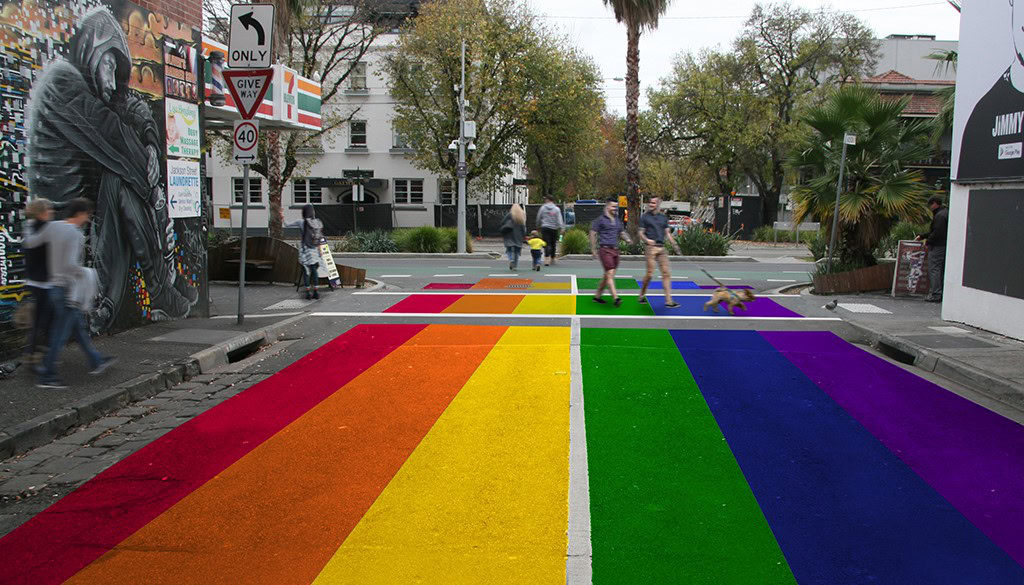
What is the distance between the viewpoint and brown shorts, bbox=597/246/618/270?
43.6 ft

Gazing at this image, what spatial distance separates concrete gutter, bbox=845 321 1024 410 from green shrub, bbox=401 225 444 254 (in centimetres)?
1857

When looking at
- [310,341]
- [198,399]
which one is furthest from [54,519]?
[310,341]

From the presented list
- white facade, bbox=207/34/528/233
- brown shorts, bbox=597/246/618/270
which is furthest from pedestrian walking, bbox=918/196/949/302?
white facade, bbox=207/34/528/233

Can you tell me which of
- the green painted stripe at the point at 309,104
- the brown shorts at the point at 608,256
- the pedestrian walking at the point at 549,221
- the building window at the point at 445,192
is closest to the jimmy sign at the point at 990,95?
the brown shorts at the point at 608,256

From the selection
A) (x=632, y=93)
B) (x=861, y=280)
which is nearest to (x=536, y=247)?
(x=861, y=280)

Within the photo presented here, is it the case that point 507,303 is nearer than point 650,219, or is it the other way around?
point 650,219

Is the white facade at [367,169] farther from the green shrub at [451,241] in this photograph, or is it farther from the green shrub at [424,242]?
the green shrub at [424,242]

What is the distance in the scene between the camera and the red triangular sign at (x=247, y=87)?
36.4 ft

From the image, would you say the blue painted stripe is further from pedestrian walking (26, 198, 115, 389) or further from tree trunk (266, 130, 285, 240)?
tree trunk (266, 130, 285, 240)

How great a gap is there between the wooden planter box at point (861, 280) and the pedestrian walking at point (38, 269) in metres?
13.7

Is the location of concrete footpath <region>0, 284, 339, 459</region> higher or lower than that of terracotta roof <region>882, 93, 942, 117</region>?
lower

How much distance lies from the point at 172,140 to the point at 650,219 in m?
7.50

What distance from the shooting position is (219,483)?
557cm

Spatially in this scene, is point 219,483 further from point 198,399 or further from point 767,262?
point 767,262
